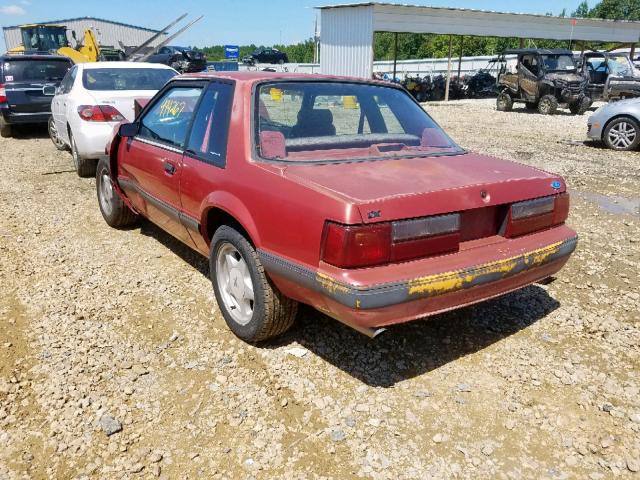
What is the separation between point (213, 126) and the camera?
330 centimetres

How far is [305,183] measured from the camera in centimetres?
256

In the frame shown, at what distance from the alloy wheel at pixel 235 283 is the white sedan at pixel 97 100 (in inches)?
169

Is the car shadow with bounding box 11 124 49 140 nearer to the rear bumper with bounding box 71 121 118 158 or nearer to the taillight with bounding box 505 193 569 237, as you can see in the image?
the rear bumper with bounding box 71 121 118 158

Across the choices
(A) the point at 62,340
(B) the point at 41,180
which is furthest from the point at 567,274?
(B) the point at 41,180

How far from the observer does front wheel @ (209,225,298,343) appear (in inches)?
114

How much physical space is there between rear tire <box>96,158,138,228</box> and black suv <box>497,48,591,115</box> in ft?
52.0

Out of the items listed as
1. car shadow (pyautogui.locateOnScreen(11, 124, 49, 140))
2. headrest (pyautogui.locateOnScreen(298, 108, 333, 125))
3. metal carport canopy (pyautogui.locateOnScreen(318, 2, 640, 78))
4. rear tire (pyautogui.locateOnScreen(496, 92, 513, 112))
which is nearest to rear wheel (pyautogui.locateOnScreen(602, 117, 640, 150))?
rear tire (pyautogui.locateOnScreen(496, 92, 513, 112))

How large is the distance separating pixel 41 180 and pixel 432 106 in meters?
17.4

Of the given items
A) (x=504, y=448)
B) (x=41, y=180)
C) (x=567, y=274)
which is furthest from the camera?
(x=41, y=180)

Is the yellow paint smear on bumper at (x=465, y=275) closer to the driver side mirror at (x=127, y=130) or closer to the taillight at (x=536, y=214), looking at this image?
the taillight at (x=536, y=214)

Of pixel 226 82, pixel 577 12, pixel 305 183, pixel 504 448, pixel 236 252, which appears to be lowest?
pixel 504 448

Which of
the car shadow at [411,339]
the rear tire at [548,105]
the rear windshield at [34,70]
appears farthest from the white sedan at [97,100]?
the rear tire at [548,105]

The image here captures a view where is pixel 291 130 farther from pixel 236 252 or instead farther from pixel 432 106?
pixel 432 106

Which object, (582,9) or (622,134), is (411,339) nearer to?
(622,134)
